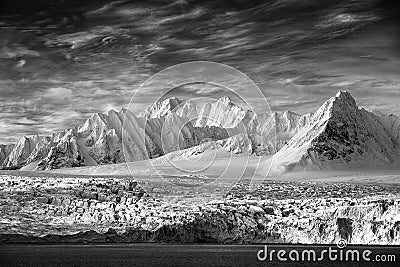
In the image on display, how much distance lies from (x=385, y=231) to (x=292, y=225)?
17607 millimetres

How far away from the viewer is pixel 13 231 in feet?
350

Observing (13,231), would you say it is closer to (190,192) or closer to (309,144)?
(190,192)

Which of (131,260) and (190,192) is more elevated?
(190,192)

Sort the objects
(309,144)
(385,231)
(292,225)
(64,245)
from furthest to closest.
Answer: (309,144) < (64,245) < (292,225) < (385,231)

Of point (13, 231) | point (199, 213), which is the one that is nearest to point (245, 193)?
point (199, 213)

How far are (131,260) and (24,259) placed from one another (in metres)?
14.7

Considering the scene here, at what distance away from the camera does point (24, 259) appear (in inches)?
3354

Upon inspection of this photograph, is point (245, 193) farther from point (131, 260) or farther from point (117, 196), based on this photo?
point (131, 260)

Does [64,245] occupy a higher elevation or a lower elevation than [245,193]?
lower

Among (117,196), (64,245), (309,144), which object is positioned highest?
(309,144)

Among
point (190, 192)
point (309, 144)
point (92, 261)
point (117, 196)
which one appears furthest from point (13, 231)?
point (309, 144)

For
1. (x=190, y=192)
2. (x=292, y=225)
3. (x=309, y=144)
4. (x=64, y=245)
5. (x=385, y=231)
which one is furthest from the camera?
(x=309, y=144)

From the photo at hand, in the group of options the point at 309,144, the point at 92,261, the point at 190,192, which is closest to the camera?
the point at 92,261

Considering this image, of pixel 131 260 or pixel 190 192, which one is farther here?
pixel 190 192
